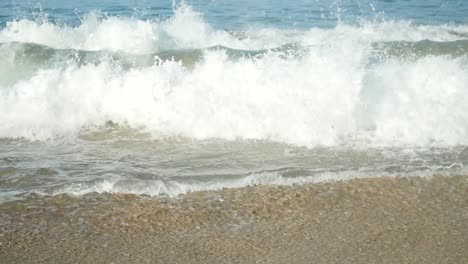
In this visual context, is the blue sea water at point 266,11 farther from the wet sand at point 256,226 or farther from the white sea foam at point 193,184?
the wet sand at point 256,226

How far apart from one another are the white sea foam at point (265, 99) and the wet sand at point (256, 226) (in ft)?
5.37

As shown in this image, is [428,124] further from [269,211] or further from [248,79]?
[269,211]

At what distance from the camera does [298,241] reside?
3689mm

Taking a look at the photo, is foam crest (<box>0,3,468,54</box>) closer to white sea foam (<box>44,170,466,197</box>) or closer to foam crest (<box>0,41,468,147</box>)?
foam crest (<box>0,41,468,147</box>)

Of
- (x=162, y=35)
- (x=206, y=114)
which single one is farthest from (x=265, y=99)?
(x=162, y=35)

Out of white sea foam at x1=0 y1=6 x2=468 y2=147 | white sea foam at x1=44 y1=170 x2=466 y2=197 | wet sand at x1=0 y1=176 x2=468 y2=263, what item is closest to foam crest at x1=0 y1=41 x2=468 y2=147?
white sea foam at x1=0 y1=6 x2=468 y2=147

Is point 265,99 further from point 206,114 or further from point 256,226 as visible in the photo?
point 256,226

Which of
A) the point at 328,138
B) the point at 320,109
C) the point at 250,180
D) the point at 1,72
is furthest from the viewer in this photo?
the point at 1,72

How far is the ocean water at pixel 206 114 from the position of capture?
5.04 metres

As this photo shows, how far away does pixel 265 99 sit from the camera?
22.9 feet

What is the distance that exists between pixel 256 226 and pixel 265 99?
324cm

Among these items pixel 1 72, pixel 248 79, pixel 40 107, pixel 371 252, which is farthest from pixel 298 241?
pixel 1 72

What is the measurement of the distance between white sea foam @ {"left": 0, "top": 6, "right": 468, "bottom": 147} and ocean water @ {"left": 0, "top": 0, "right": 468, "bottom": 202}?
2cm

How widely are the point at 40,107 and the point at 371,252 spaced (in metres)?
4.97
